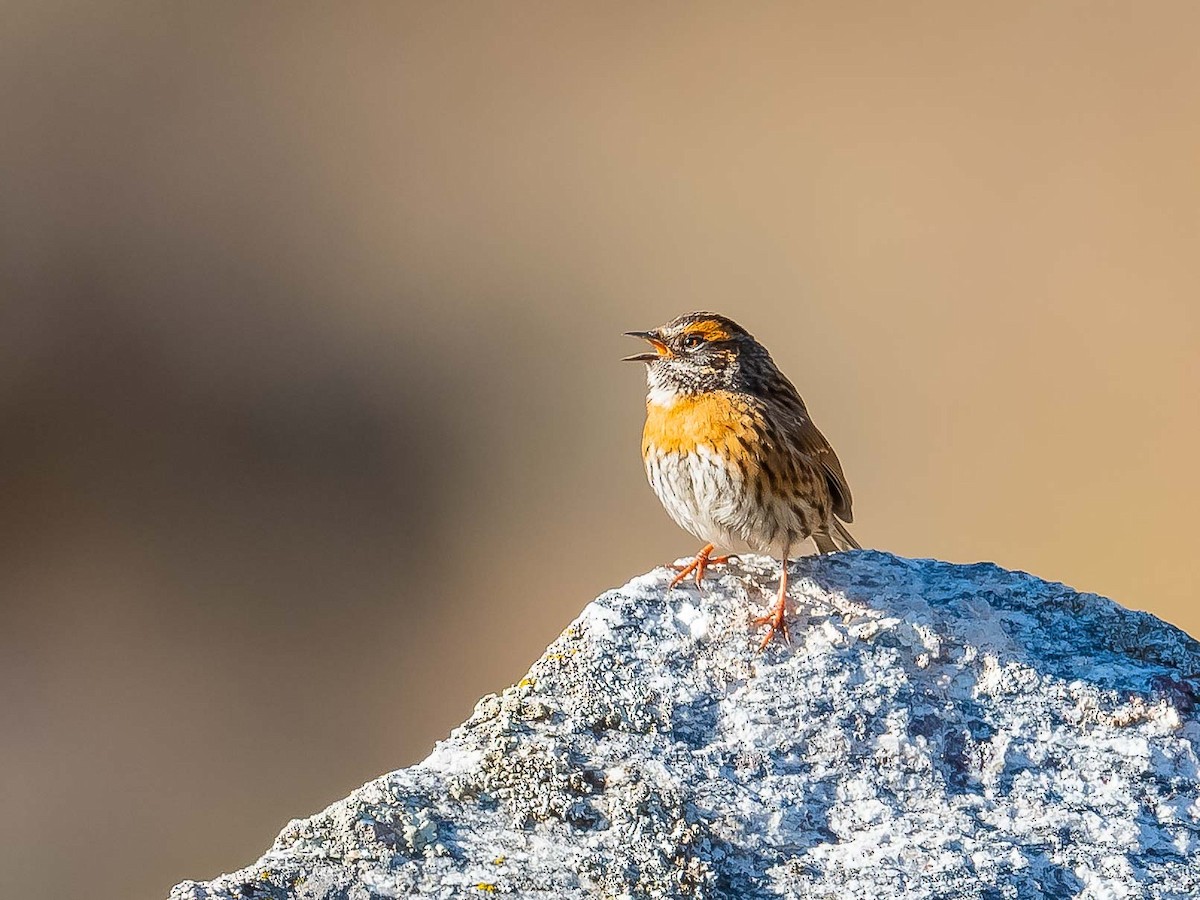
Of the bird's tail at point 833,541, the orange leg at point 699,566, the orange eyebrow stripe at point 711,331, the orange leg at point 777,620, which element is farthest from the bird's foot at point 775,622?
the orange eyebrow stripe at point 711,331

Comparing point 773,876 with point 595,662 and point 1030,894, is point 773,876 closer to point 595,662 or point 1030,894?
point 1030,894

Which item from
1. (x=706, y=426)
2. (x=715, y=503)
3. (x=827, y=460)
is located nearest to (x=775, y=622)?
(x=715, y=503)

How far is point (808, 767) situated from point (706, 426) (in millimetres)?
2012

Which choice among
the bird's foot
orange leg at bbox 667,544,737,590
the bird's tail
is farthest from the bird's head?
the bird's foot

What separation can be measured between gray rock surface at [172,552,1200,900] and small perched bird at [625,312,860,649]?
788 millimetres

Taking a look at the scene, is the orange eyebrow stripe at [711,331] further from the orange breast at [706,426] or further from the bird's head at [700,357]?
the orange breast at [706,426]

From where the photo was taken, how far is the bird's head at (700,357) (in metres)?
5.90

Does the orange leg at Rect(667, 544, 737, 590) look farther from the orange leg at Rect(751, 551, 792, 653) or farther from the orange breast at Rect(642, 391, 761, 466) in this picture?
the orange breast at Rect(642, 391, 761, 466)

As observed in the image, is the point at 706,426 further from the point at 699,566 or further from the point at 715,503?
the point at 699,566

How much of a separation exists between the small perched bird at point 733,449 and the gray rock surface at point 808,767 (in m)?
0.79

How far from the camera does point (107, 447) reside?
57.1ft

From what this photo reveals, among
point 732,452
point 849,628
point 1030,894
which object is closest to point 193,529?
point 732,452

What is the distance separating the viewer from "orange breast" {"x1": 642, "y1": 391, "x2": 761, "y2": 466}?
18.2ft

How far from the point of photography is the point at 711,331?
5.97 metres
